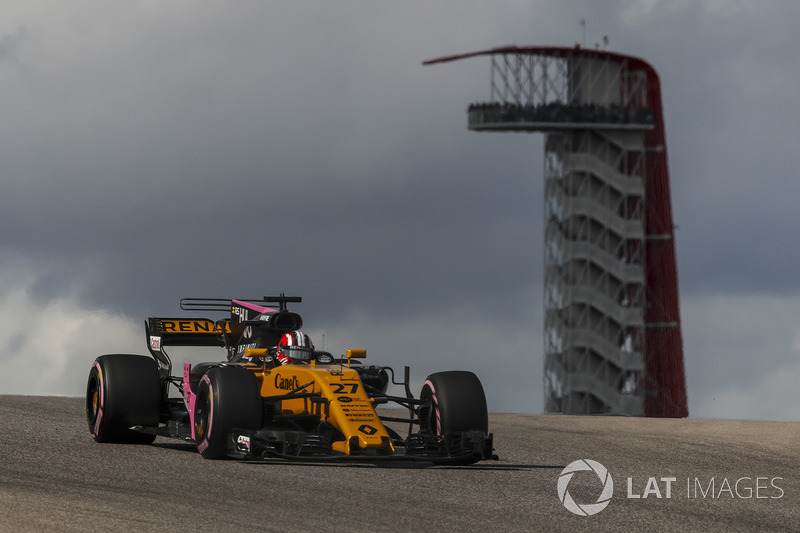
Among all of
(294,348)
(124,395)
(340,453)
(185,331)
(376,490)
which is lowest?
(376,490)

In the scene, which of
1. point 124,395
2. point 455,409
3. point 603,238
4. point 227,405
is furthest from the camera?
point 603,238

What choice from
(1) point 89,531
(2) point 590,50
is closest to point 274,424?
(1) point 89,531

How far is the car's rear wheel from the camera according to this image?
1655cm

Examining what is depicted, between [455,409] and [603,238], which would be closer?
[455,409]

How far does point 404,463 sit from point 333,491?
2931mm

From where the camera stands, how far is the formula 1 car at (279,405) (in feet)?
51.2

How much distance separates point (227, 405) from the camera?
50.9 ft

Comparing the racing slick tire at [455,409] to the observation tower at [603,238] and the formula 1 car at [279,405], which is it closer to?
the formula 1 car at [279,405]

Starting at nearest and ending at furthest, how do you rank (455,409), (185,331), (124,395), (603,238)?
(455,409) < (124,395) < (185,331) < (603,238)

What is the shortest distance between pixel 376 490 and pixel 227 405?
2318 millimetres

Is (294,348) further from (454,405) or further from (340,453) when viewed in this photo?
(340,453)

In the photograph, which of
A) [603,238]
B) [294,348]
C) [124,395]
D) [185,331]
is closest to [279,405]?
[294,348]

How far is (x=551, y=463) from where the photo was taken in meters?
18.5

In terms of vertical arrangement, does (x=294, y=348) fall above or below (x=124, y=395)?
above
